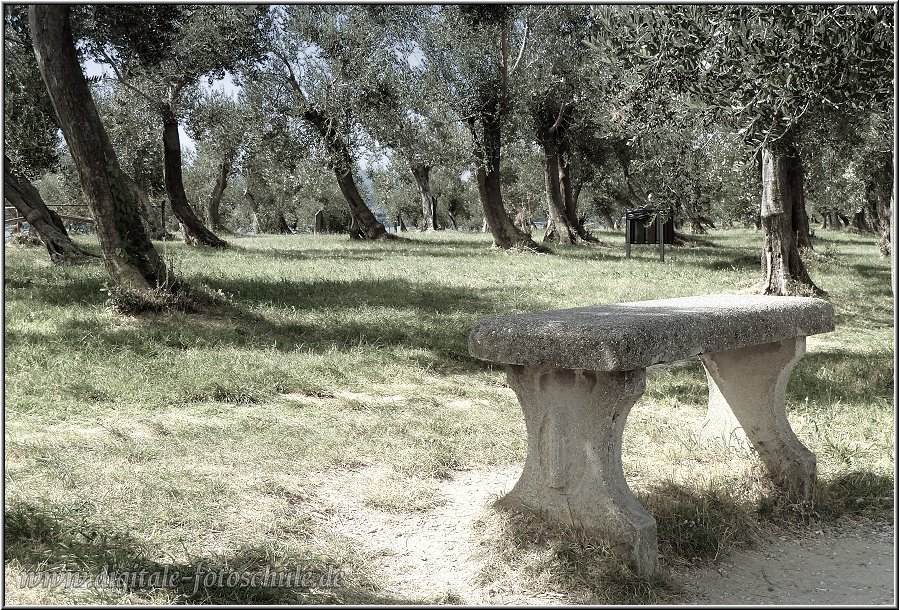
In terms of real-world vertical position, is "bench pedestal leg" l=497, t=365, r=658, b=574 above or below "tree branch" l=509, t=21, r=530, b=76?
below

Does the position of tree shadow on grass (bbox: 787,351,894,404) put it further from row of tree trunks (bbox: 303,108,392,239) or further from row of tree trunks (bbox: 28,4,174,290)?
row of tree trunks (bbox: 303,108,392,239)

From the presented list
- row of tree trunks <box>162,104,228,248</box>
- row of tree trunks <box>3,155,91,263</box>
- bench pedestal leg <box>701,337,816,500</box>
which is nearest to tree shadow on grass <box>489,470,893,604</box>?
bench pedestal leg <box>701,337,816,500</box>

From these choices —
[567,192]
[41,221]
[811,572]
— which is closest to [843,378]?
[811,572]

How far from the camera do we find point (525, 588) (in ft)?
12.3

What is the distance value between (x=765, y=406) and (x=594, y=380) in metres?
1.81

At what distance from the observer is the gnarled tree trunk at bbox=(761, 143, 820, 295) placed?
12492 mm

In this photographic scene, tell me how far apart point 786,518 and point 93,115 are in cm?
848

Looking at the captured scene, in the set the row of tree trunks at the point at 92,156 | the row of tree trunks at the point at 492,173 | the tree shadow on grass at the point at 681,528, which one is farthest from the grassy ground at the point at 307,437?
the row of tree trunks at the point at 492,173

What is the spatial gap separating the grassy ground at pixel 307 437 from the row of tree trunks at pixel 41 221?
5.25 ft

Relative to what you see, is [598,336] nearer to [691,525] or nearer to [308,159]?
[691,525]

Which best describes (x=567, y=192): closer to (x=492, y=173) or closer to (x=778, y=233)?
(x=492, y=173)

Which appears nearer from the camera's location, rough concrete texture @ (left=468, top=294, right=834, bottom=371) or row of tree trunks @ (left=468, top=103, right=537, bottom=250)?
rough concrete texture @ (left=468, top=294, right=834, bottom=371)

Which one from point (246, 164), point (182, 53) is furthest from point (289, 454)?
point (246, 164)

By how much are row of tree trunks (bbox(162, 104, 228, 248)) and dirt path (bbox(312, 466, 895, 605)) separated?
16331 mm
